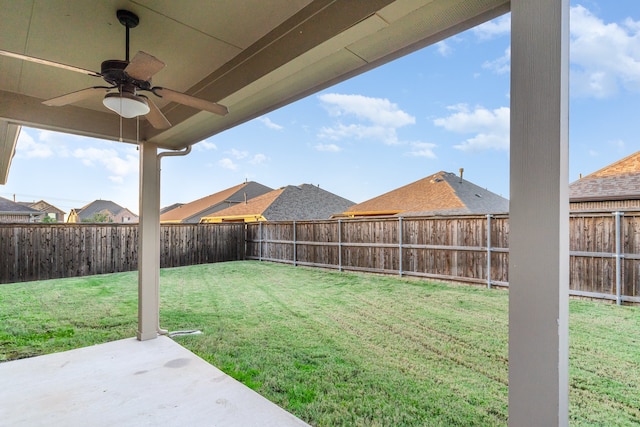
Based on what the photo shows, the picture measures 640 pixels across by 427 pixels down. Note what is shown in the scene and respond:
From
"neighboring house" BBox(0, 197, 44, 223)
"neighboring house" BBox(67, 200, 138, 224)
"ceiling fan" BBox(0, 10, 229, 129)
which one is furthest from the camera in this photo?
"neighboring house" BBox(67, 200, 138, 224)

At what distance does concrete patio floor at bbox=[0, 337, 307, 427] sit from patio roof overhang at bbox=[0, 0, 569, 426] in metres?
0.66

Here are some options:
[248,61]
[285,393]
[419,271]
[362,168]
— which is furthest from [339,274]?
[362,168]

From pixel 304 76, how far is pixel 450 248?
5.53 meters

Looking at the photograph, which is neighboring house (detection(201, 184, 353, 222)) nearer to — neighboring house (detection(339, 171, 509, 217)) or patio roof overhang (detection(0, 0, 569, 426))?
neighboring house (detection(339, 171, 509, 217))

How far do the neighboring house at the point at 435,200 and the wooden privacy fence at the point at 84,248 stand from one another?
241 inches

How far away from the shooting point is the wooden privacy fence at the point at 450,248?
188 inches

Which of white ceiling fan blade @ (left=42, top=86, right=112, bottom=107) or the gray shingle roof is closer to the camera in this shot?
white ceiling fan blade @ (left=42, top=86, right=112, bottom=107)

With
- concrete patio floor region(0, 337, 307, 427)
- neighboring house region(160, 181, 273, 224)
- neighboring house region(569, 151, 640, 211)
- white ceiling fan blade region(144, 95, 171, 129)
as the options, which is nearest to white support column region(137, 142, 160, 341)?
concrete patio floor region(0, 337, 307, 427)

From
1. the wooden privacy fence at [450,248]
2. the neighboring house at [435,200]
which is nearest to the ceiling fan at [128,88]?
the wooden privacy fence at [450,248]

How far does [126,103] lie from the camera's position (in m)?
2.20

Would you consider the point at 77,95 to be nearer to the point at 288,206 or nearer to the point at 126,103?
the point at 126,103

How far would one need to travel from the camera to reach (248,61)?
7.16ft

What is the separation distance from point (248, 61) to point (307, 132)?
18.3 metres

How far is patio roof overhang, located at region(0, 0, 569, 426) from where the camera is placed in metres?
0.95
